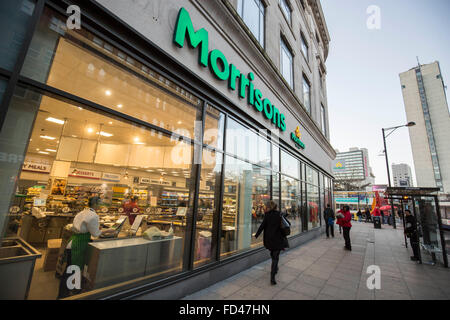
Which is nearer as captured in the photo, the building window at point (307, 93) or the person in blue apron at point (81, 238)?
the person in blue apron at point (81, 238)

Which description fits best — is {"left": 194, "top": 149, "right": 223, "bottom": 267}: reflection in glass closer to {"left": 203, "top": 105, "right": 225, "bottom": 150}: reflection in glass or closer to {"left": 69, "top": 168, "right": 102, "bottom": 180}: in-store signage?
{"left": 203, "top": 105, "right": 225, "bottom": 150}: reflection in glass

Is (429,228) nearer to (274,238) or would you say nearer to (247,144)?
(274,238)

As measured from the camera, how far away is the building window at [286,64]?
438 inches

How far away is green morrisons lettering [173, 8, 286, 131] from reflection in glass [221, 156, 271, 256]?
2358 millimetres

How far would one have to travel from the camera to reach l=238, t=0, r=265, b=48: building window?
7.89m

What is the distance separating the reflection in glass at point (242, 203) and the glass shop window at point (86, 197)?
5.07ft

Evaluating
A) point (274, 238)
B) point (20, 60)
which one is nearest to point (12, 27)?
point (20, 60)

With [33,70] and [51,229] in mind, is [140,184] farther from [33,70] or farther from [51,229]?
[33,70]

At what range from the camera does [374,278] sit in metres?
5.77

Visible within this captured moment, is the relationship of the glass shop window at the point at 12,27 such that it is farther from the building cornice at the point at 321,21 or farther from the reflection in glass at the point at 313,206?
the building cornice at the point at 321,21

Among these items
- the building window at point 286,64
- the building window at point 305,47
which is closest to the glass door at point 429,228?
the building window at point 286,64

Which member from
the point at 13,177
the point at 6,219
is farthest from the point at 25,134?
the point at 6,219

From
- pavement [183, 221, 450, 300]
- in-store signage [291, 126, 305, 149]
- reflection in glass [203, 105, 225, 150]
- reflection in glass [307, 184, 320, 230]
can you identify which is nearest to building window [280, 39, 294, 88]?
in-store signage [291, 126, 305, 149]

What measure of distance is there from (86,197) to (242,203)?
357 inches
